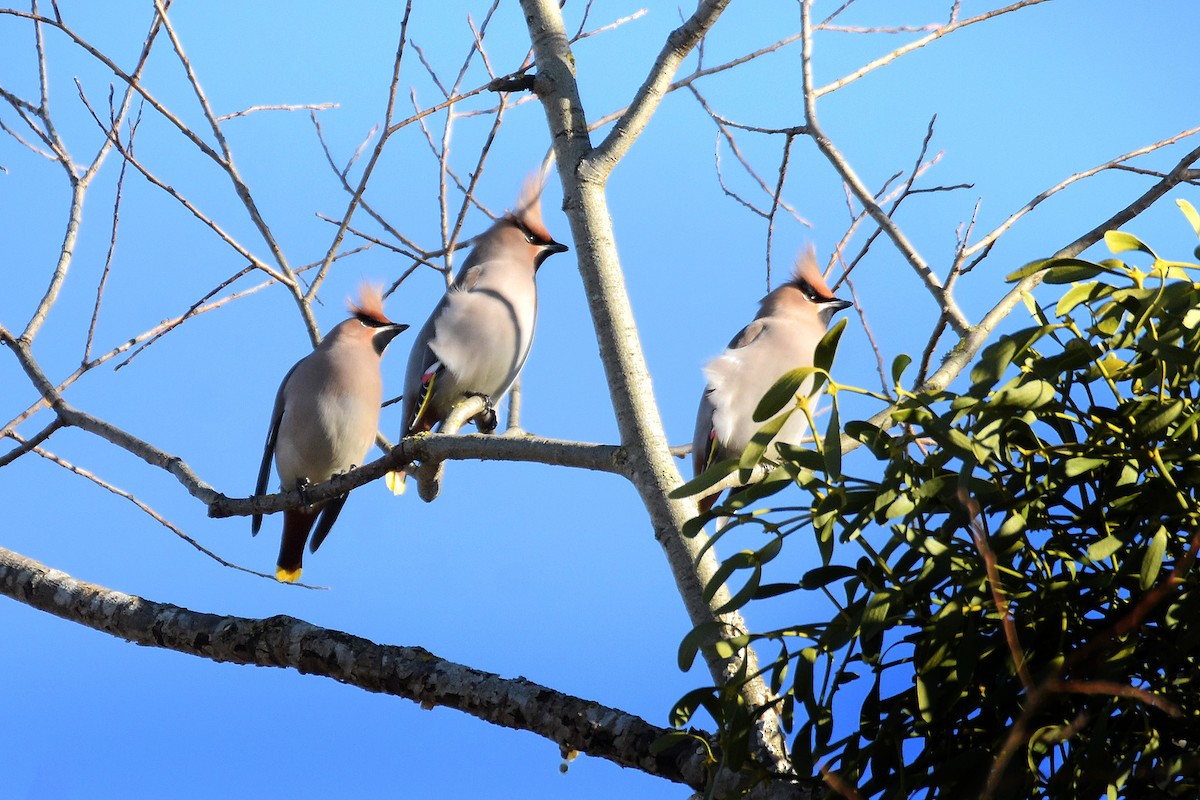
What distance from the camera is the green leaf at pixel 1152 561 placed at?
34.5 inches

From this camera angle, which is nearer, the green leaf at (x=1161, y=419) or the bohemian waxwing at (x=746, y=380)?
the green leaf at (x=1161, y=419)

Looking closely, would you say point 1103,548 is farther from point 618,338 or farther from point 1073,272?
point 618,338

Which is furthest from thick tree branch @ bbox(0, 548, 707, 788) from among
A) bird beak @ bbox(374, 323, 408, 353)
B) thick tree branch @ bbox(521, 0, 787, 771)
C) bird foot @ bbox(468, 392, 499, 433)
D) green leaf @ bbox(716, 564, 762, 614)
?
bird beak @ bbox(374, 323, 408, 353)

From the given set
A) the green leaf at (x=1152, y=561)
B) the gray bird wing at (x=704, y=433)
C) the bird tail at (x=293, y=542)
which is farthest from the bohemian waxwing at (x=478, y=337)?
the green leaf at (x=1152, y=561)

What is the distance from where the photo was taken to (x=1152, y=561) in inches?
34.6

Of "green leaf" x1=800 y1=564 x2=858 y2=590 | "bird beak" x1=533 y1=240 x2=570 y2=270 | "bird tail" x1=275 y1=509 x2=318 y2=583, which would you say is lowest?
"green leaf" x1=800 y1=564 x2=858 y2=590

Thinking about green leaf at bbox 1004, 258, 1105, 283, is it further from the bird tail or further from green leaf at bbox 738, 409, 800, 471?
the bird tail

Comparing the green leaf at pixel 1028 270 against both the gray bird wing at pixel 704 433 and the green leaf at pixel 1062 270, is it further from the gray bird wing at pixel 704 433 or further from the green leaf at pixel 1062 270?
the gray bird wing at pixel 704 433

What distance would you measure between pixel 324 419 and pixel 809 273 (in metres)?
1.30

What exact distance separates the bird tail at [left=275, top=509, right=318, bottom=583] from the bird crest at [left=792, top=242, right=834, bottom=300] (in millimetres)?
1340

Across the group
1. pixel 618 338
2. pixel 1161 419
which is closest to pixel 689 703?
pixel 1161 419

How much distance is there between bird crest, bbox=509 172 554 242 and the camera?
337 cm

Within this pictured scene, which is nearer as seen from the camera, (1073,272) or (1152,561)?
(1152,561)

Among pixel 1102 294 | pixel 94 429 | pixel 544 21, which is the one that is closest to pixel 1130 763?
pixel 1102 294
